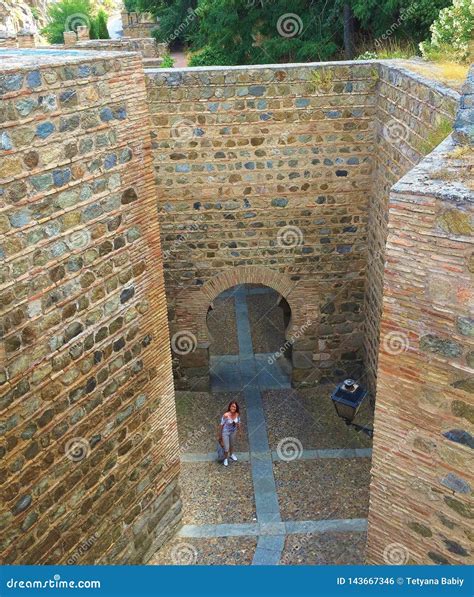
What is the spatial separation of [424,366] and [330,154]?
4604 mm

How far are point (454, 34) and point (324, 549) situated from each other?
6491mm

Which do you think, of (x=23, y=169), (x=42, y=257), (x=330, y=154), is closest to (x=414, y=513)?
(x=42, y=257)

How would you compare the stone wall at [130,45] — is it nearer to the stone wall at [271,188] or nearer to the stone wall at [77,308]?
the stone wall at [271,188]

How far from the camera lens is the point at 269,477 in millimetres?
7004

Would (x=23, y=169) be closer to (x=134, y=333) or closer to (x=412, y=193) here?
(x=134, y=333)

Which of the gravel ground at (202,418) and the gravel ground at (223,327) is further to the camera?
the gravel ground at (223,327)
